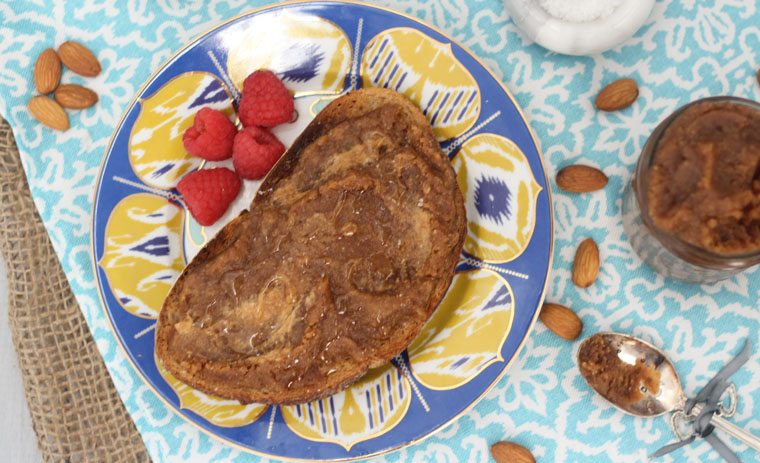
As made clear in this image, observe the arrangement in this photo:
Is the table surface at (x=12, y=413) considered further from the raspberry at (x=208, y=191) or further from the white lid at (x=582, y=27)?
the white lid at (x=582, y=27)

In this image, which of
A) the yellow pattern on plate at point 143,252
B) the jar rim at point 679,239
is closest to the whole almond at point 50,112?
the yellow pattern on plate at point 143,252

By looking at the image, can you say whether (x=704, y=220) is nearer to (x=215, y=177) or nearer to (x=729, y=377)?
(x=729, y=377)

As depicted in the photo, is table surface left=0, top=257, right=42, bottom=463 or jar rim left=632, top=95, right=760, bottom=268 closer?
jar rim left=632, top=95, right=760, bottom=268

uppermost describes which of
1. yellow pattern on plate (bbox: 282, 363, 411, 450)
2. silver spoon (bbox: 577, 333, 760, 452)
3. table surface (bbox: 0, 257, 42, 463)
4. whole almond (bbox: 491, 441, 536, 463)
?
silver spoon (bbox: 577, 333, 760, 452)

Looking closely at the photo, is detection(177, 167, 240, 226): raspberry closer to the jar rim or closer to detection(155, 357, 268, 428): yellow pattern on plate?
detection(155, 357, 268, 428): yellow pattern on plate

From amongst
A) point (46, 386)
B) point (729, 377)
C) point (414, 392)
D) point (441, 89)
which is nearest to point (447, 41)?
point (441, 89)

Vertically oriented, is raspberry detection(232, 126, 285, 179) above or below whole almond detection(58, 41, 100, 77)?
below

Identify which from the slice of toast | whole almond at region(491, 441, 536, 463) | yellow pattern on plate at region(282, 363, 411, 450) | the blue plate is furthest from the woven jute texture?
whole almond at region(491, 441, 536, 463)
